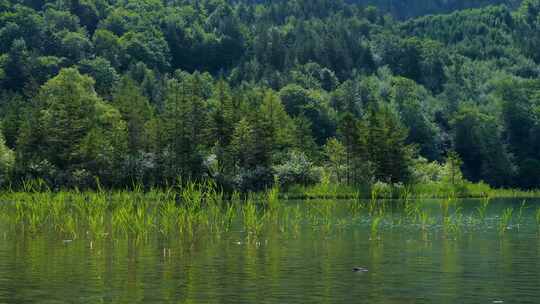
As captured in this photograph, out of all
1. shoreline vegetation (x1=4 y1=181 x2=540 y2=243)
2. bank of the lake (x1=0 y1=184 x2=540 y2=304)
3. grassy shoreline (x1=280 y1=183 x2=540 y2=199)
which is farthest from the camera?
grassy shoreline (x1=280 y1=183 x2=540 y2=199)

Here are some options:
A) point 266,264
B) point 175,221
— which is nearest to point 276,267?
point 266,264

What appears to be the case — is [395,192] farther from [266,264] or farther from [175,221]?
[266,264]

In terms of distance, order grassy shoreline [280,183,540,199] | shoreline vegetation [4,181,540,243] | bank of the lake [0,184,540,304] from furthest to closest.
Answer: grassy shoreline [280,183,540,199], shoreline vegetation [4,181,540,243], bank of the lake [0,184,540,304]

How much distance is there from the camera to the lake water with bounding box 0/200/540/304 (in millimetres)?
31469

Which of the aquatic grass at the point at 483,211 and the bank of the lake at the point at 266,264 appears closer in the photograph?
the bank of the lake at the point at 266,264

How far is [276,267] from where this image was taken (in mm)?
38844

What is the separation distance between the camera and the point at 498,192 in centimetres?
15100

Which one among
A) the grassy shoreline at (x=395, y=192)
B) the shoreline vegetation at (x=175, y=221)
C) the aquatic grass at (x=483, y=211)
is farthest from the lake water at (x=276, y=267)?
the grassy shoreline at (x=395, y=192)

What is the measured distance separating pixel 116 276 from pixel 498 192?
123 meters

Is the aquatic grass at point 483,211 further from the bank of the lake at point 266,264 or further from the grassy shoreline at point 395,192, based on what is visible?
the grassy shoreline at point 395,192

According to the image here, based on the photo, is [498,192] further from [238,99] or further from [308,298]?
[308,298]

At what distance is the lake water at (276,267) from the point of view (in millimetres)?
31469

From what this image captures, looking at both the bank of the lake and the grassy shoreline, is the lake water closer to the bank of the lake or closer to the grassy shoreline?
the bank of the lake

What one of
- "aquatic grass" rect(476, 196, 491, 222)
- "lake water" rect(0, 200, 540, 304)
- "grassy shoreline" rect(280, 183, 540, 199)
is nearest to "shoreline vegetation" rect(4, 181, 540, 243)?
"aquatic grass" rect(476, 196, 491, 222)
